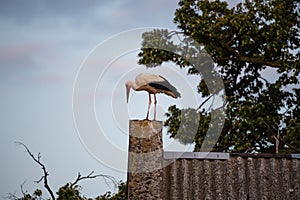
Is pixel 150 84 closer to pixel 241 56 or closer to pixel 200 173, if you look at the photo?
pixel 200 173

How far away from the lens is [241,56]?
565 inches

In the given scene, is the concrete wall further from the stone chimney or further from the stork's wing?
the stork's wing

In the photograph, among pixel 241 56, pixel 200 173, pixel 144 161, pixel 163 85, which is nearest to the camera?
pixel 144 161

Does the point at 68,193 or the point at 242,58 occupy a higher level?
the point at 242,58

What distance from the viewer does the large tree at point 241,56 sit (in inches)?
527

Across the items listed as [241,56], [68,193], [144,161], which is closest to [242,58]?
[241,56]

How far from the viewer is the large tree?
44.0 feet

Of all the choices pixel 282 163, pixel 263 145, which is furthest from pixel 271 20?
pixel 282 163

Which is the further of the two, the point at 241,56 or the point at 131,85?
the point at 241,56

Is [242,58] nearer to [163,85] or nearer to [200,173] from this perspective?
[163,85]

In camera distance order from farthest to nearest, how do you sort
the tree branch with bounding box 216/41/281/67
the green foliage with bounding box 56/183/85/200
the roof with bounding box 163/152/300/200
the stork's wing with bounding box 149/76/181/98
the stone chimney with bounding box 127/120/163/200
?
the tree branch with bounding box 216/41/281/67 < the green foliage with bounding box 56/183/85/200 < the stork's wing with bounding box 149/76/181/98 < the roof with bounding box 163/152/300/200 < the stone chimney with bounding box 127/120/163/200

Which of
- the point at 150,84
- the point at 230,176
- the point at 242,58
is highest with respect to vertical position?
the point at 242,58

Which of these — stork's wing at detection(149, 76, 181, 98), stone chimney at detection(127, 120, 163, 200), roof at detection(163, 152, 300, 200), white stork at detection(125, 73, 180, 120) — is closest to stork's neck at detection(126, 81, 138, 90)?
white stork at detection(125, 73, 180, 120)

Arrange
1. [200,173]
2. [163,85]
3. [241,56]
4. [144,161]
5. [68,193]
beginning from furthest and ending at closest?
[241,56] < [68,193] < [163,85] < [200,173] < [144,161]
